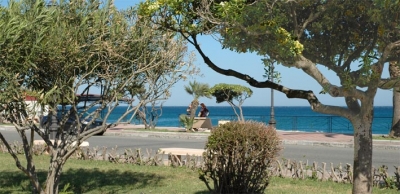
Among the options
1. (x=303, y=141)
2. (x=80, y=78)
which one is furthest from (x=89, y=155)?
(x=303, y=141)

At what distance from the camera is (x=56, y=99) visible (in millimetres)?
8969

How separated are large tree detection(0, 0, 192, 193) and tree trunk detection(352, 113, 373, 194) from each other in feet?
11.3

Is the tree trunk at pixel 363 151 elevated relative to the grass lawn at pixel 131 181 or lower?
elevated

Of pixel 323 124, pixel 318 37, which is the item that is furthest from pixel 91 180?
pixel 323 124

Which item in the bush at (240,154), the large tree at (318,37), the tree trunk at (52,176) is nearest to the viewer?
the large tree at (318,37)

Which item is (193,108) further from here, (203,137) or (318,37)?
(318,37)

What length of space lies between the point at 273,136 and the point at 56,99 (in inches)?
130

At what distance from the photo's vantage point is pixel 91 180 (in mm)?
12141

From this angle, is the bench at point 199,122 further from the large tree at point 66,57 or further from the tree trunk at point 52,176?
the tree trunk at point 52,176

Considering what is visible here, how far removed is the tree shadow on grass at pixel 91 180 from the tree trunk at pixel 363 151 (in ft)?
14.9

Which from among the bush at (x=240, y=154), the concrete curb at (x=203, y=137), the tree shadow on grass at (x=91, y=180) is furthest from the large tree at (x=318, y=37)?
the concrete curb at (x=203, y=137)

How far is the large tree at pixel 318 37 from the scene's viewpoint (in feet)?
25.0

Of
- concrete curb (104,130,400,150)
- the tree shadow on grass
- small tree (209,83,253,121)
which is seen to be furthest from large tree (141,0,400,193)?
small tree (209,83,253,121)

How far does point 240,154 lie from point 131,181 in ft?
12.7
